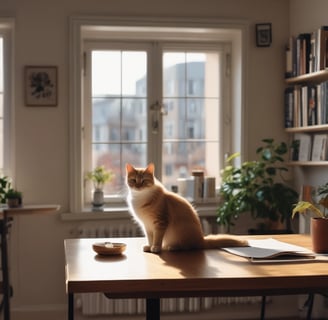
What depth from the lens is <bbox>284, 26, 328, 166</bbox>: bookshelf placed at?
344 centimetres

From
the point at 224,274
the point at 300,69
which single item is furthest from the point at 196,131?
the point at 224,274

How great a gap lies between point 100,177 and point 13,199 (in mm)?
667

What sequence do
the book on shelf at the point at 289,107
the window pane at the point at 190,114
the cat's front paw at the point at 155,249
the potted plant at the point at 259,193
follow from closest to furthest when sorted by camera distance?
the cat's front paw at the point at 155,249 → the potted plant at the point at 259,193 → the book on shelf at the point at 289,107 → the window pane at the point at 190,114

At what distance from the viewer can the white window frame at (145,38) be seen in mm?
3742

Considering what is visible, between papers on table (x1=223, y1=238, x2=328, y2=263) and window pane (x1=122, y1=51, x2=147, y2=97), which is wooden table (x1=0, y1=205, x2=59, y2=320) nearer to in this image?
window pane (x1=122, y1=51, x2=147, y2=97)

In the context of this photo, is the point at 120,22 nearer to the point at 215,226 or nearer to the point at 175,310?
the point at 215,226

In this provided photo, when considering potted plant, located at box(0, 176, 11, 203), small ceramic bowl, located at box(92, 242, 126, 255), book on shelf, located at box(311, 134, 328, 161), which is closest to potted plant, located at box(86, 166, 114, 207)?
potted plant, located at box(0, 176, 11, 203)

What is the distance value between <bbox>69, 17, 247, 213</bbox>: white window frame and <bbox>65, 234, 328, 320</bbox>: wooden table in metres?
1.85

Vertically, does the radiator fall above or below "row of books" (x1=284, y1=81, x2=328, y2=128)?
below

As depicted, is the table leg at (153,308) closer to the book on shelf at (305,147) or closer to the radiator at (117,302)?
the radiator at (117,302)

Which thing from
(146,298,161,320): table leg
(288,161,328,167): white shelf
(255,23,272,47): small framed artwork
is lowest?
(146,298,161,320): table leg

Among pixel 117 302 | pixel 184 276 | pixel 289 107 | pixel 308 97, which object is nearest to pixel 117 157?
pixel 117 302

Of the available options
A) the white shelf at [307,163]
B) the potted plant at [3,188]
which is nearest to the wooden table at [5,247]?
the potted plant at [3,188]

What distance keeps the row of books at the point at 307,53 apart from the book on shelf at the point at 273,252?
164cm
